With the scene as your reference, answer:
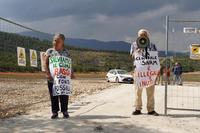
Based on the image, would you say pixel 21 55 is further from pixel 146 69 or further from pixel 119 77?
pixel 119 77

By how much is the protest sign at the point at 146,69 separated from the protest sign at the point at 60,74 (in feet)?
5.98

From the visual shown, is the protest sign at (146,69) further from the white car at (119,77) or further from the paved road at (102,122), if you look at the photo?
the white car at (119,77)

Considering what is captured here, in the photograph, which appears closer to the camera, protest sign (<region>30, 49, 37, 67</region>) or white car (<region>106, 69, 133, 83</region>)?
protest sign (<region>30, 49, 37, 67</region>)

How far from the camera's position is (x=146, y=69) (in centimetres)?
1356

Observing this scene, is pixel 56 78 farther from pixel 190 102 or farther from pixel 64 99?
pixel 190 102

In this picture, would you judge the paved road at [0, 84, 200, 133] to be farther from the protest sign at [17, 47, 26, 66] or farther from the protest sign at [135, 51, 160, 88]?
the protest sign at [17, 47, 26, 66]

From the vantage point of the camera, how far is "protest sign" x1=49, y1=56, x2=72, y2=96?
12.8m

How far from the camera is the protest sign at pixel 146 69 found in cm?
1350

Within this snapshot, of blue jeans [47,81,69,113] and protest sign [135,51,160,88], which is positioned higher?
protest sign [135,51,160,88]

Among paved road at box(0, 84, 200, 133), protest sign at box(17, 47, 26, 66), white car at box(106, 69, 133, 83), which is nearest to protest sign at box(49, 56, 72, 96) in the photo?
paved road at box(0, 84, 200, 133)

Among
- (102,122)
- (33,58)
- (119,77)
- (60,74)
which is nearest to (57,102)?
(60,74)

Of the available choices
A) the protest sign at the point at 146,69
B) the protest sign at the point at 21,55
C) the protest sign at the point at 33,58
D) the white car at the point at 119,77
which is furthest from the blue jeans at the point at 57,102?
the white car at the point at 119,77

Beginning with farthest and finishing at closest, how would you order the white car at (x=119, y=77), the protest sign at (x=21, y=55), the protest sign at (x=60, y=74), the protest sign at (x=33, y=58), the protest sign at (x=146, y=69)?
1. the white car at (x=119, y=77)
2. the protest sign at (x=33, y=58)
3. the protest sign at (x=21, y=55)
4. the protest sign at (x=146, y=69)
5. the protest sign at (x=60, y=74)

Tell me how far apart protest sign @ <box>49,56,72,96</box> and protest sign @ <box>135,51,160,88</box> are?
5.98 feet
